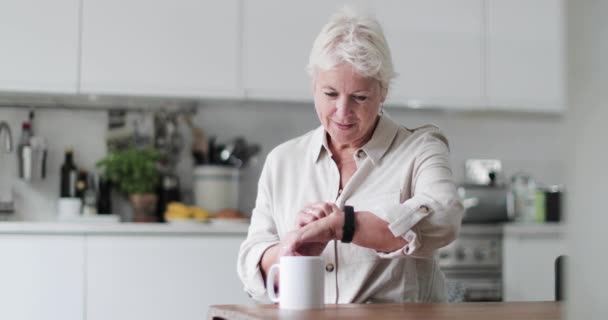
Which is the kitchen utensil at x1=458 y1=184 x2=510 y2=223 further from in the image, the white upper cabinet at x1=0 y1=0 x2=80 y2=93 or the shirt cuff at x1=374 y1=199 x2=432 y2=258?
the shirt cuff at x1=374 y1=199 x2=432 y2=258

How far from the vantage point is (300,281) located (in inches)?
54.4

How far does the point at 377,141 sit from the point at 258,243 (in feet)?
1.17

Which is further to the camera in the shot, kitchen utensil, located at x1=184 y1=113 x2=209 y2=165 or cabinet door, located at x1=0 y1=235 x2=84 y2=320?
kitchen utensil, located at x1=184 y1=113 x2=209 y2=165

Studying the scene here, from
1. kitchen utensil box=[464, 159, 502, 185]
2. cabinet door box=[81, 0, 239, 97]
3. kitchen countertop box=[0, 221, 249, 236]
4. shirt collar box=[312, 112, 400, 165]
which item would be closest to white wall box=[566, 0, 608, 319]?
shirt collar box=[312, 112, 400, 165]

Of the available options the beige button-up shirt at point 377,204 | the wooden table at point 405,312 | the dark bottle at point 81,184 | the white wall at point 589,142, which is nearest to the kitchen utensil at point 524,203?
the dark bottle at point 81,184

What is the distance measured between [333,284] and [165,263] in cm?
197

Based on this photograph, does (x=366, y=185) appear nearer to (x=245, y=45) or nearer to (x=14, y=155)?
(x=245, y=45)

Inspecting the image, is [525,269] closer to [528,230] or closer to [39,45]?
[528,230]

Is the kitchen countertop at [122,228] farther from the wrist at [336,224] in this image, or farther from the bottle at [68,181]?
the wrist at [336,224]

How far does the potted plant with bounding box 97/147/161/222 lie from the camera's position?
3914 mm

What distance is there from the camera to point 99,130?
4121 mm

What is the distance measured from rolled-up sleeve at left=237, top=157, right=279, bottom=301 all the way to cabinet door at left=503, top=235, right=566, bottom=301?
2.40m

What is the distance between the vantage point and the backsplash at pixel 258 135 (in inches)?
159

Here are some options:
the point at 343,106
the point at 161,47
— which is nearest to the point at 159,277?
the point at 161,47
